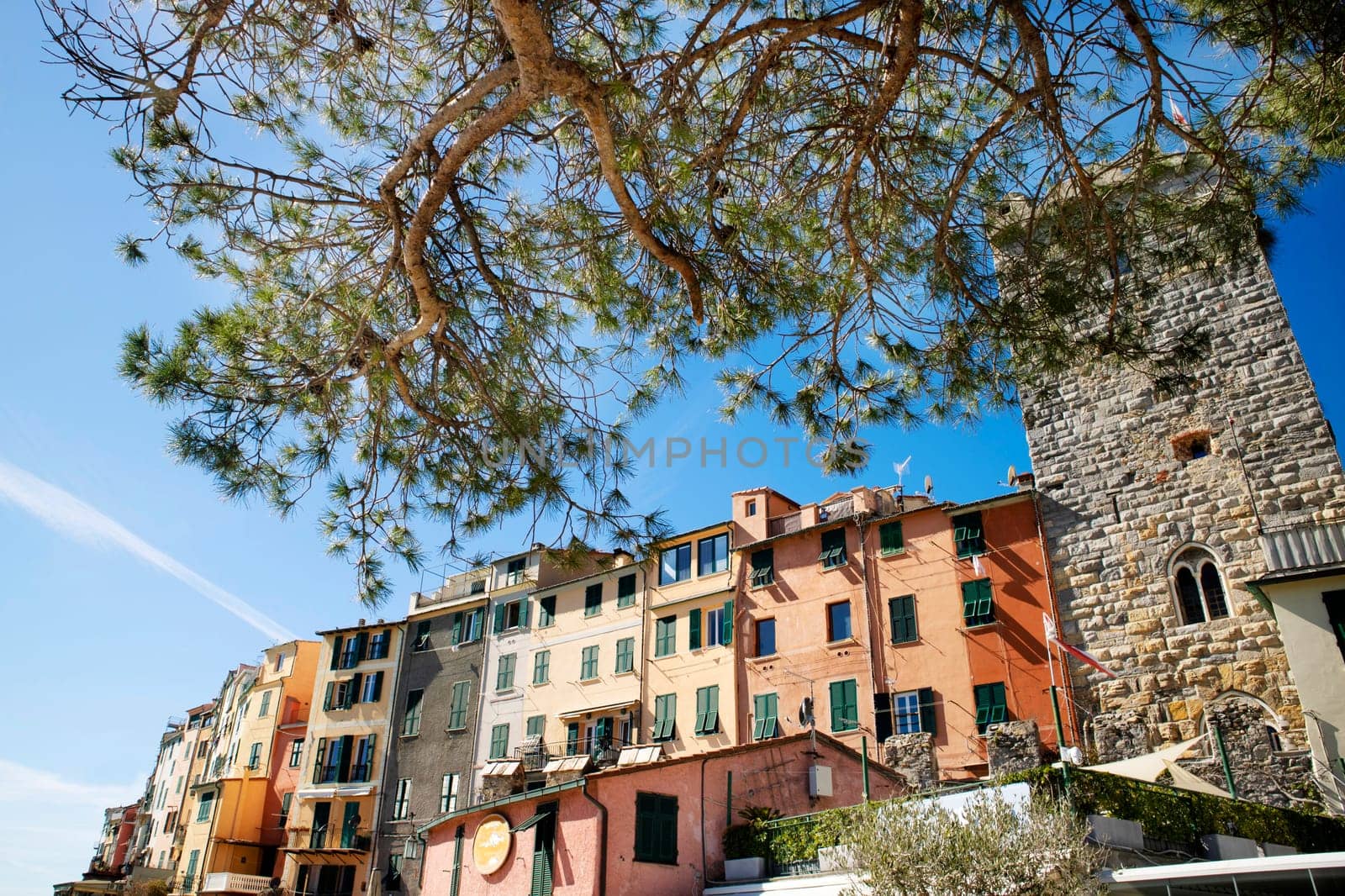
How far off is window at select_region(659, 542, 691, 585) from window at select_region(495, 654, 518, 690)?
623cm

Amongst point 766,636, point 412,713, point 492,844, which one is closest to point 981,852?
point 492,844

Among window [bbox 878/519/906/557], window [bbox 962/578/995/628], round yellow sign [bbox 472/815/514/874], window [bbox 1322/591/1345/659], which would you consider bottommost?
round yellow sign [bbox 472/815/514/874]

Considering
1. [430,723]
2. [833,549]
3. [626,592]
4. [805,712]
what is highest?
[626,592]

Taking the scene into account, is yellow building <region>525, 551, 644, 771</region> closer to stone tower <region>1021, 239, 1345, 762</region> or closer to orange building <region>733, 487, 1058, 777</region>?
orange building <region>733, 487, 1058, 777</region>

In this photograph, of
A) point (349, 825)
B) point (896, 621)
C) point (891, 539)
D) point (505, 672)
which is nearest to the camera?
point (896, 621)

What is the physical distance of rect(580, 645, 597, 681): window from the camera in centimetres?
2740

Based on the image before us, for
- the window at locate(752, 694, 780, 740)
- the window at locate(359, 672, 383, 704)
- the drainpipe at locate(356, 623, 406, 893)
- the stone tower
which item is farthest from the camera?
the window at locate(359, 672, 383, 704)

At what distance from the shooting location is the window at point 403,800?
30.0 meters

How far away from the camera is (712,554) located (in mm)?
26109

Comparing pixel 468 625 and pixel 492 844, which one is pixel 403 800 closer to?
pixel 468 625

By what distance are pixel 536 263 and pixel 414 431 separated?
1.87 m

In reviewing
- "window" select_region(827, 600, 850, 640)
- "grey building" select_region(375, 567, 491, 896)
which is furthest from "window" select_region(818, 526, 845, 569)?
"grey building" select_region(375, 567, 491, 896)

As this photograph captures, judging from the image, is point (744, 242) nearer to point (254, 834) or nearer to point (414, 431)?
point (414, 431)

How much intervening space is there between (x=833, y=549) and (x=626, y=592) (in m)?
7.03
